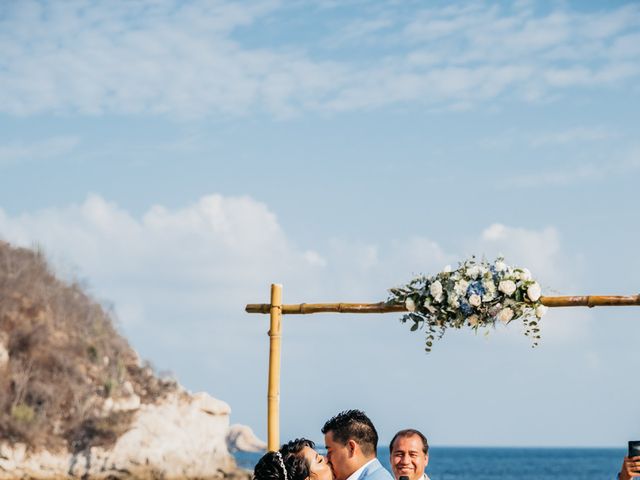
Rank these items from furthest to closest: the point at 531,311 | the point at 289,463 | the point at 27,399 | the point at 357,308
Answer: the point at 27,399 < the point at 357,308 < the point at 531,311 < the point at 289,463

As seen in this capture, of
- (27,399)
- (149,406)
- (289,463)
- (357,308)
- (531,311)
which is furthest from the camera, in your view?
(149,406)

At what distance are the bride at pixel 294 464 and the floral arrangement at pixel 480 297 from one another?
2.34 m

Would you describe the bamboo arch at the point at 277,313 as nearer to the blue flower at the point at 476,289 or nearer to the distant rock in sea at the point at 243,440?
the blue flower at the point at 476,289

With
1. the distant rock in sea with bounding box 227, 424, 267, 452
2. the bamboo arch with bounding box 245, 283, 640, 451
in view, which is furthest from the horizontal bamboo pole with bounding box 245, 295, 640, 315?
the distant rock in sea with bounding box 227, 424, 267, 452

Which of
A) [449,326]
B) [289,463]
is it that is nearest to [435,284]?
[449,326]

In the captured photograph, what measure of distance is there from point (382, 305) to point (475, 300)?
0.77m

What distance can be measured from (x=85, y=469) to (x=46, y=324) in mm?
5526

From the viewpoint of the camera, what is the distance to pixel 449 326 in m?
7.03

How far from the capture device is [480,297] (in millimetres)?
6773

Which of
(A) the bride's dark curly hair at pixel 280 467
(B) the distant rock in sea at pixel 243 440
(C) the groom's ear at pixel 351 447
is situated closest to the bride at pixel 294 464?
(A) the bride's dark curly hair at pixel 280 467

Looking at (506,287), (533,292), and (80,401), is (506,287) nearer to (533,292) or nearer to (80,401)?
(533,292)

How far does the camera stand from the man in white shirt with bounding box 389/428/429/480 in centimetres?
564

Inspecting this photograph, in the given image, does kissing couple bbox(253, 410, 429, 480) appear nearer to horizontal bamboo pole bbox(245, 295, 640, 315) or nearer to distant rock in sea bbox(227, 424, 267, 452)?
horizontal bamboo pole bbox(245, 295, 640, 315)

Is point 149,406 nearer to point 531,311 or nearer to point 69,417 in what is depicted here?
point 69,417
